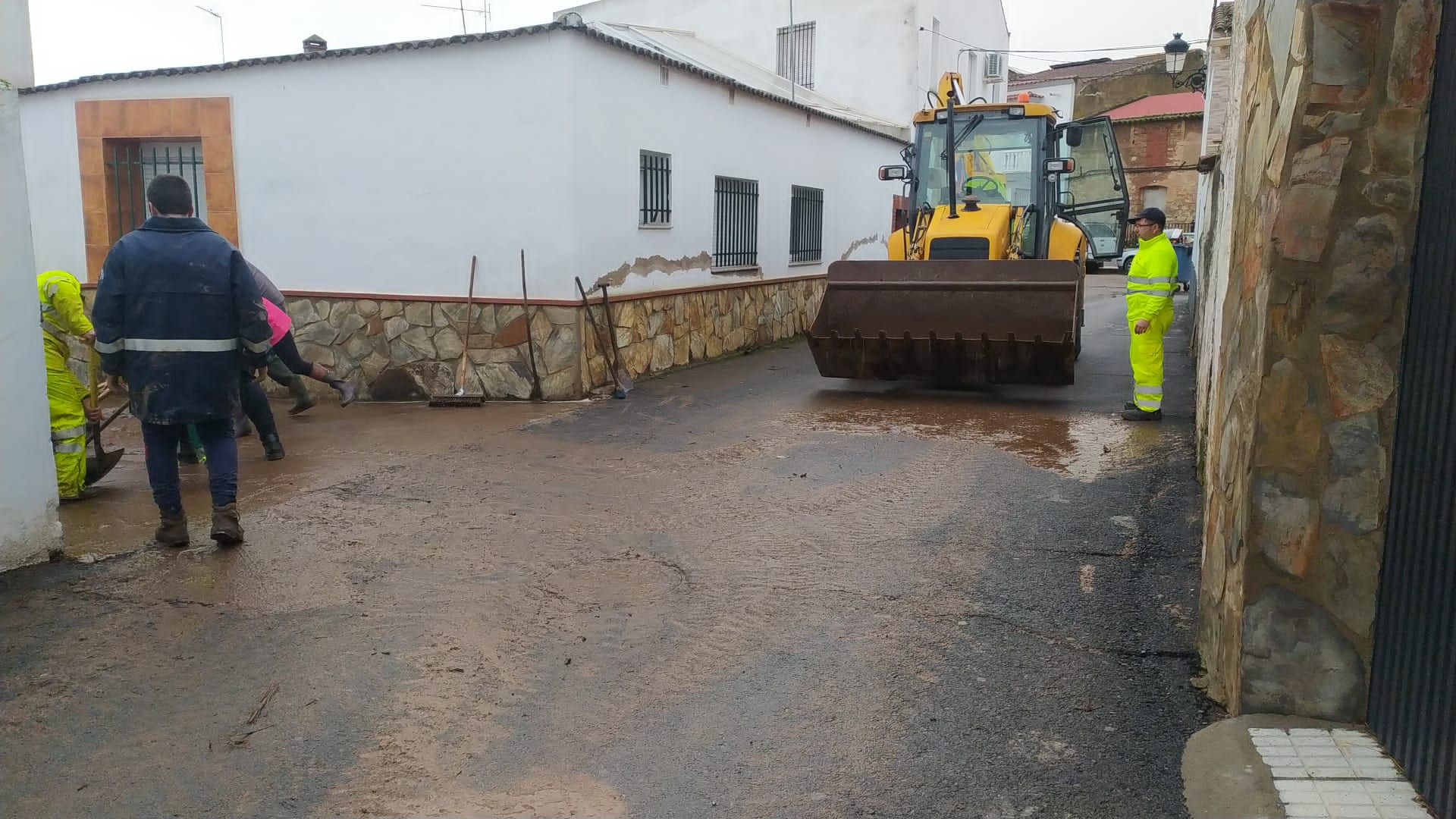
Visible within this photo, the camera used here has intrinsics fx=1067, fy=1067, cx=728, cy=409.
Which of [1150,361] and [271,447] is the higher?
[1150,361]

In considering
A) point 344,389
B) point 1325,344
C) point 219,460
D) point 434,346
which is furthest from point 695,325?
point 1325,344

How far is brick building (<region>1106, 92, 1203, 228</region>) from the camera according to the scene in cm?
3747

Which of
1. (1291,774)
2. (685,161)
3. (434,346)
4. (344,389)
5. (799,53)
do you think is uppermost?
(799,53)

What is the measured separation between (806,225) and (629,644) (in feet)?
41.2

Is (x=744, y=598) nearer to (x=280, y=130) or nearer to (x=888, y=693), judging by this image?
(x=888, y=693)


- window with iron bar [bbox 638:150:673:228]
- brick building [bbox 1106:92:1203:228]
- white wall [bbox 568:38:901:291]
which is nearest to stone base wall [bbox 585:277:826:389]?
white wall [bbox 568:38:901:291]

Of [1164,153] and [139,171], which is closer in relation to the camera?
[139,171]

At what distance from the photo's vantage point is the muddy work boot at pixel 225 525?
514 cm

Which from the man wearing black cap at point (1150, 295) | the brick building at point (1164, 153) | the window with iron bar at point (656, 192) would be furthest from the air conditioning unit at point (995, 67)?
the man wearing black cap at point (1150, 295)

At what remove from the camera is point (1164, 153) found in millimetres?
38031

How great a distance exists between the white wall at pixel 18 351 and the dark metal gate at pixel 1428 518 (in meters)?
5.32

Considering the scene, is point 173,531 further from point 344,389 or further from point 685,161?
point 685,161

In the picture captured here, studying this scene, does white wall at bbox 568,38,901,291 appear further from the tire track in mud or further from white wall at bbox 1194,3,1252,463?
white wall at bbox 1194,3,1252,463

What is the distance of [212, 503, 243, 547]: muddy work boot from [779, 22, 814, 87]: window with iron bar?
20.0 metres
